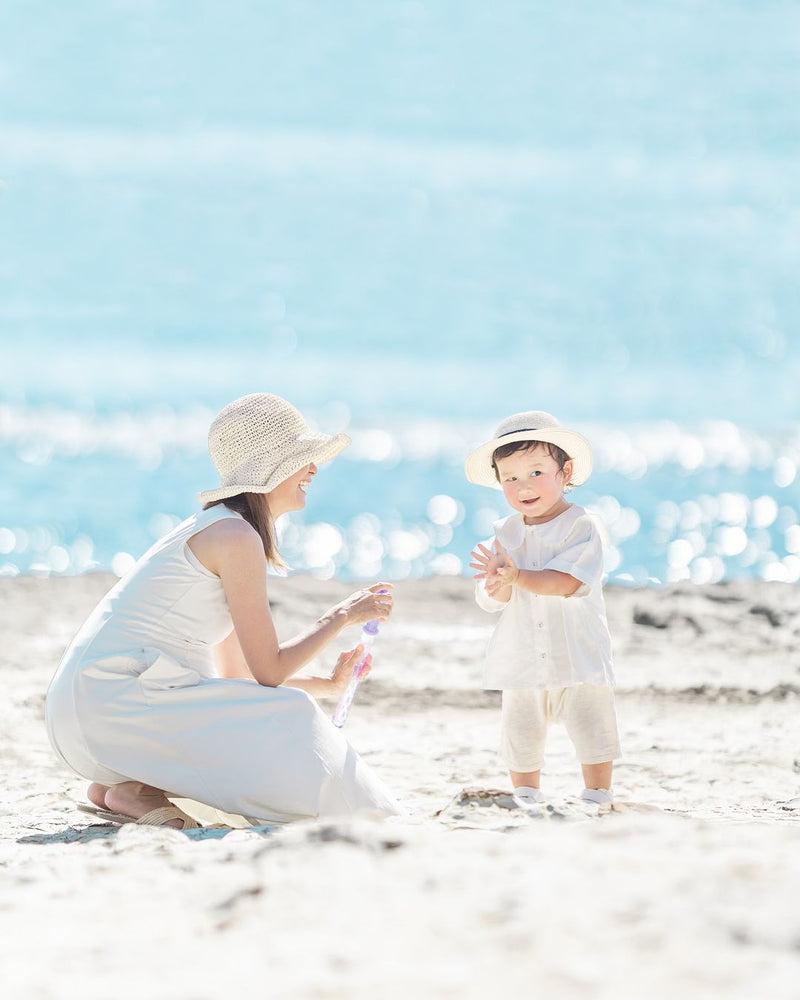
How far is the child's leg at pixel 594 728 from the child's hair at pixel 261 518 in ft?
3.21

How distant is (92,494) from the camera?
16.5 m

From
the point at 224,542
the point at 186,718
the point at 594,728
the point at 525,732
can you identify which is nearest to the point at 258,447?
the point at 224,542

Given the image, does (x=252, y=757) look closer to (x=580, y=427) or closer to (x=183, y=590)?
(x=183, y=590)

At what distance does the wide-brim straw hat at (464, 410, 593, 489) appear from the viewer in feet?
12.8

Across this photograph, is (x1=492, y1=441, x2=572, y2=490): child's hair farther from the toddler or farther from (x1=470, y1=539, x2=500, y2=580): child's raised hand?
(x1=470, y1=539, x2=500, y2=580): child's raised hand

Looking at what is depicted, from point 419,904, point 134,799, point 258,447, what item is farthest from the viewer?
point 258,447

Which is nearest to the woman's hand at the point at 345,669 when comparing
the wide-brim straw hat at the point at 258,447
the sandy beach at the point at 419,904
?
the sandy beach at the point at 419,904

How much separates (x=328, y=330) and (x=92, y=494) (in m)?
15.3

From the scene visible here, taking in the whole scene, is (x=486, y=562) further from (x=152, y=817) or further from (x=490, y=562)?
(x=152, y=817)

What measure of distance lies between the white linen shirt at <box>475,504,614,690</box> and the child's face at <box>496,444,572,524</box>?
0.17 feet

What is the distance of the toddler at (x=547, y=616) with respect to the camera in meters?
3.88

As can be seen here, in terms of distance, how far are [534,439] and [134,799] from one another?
1.56 metres

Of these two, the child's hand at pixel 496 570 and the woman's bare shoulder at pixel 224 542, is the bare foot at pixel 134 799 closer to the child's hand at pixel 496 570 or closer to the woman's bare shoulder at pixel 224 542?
the woman's bare shoulder at pixel 224 542

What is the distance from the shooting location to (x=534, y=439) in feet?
12.9
